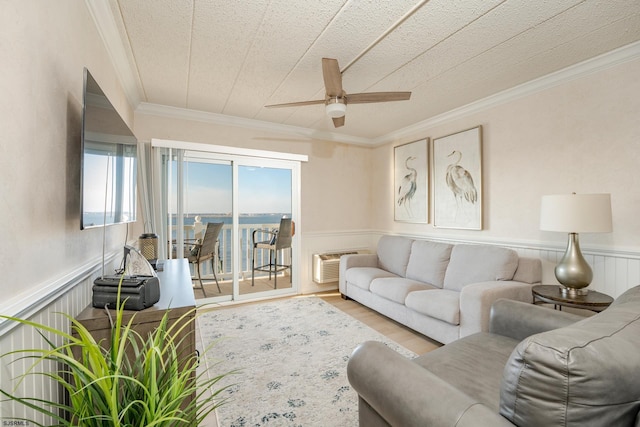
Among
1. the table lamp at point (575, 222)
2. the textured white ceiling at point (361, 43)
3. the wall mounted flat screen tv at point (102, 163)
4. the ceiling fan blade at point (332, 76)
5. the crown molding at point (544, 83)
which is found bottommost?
the table lamp at point (575, 222)

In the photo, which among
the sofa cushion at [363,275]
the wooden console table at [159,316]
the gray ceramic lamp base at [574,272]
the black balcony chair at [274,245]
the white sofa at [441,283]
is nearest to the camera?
the wooden console table at [159,316]

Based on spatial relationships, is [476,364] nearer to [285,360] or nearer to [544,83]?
[285,360]

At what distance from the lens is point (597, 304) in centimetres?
200

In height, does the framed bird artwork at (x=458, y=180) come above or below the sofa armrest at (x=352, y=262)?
above

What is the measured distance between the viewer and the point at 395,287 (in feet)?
10.4

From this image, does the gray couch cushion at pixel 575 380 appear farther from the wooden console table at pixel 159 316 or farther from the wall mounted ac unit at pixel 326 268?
the wall mounted ac unit at pixel 326 268

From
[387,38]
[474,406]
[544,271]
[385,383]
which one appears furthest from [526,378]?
[544,271]

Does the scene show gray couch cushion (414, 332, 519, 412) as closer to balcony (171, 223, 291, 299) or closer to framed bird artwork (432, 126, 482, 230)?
framed bird artwork (432, 126, 482, 230)

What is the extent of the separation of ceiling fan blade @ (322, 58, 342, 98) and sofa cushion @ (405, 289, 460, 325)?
2021 mm

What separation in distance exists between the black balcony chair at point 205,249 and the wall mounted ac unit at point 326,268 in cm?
142

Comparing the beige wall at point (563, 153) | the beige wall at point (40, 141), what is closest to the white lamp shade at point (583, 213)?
the beige wall at point (563, 153)

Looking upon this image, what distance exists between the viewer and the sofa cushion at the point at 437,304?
251cm

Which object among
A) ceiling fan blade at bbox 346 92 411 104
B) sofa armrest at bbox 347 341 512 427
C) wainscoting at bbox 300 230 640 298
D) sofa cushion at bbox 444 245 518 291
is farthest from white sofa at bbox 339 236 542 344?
ceiling fan blade at bbox 346 92 411 104

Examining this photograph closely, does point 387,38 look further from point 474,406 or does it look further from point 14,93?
point 474,406
